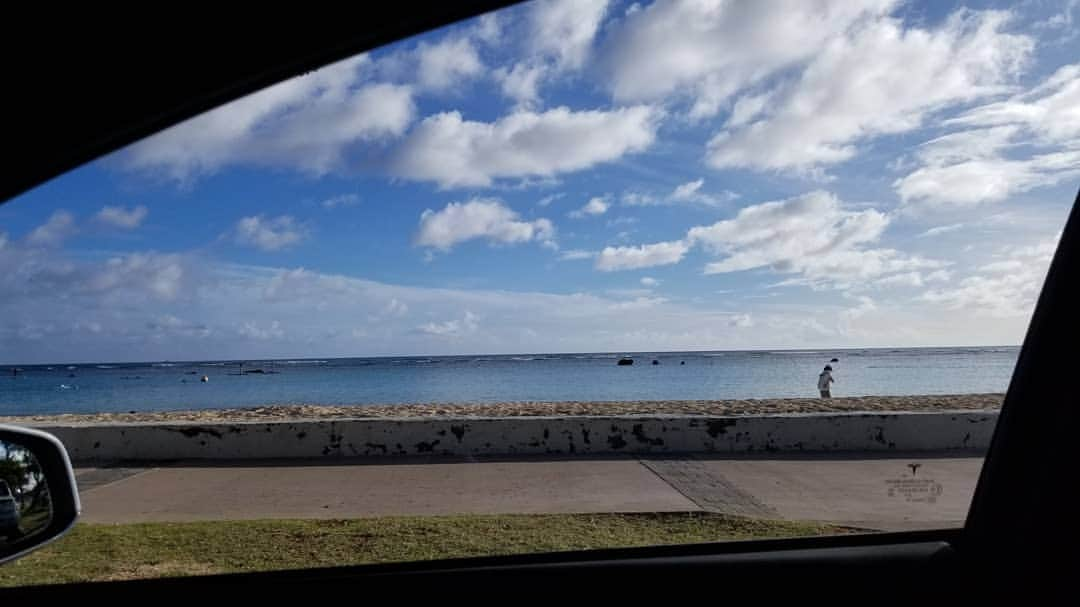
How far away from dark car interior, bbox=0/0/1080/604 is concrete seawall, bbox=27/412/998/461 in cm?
648

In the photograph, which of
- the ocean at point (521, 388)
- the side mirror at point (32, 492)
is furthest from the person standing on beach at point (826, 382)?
the side mirror at point (32, 492)

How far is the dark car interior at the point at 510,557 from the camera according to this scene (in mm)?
1435

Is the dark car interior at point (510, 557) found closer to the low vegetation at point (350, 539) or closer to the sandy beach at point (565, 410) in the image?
the low vegetation at point (350, 539)

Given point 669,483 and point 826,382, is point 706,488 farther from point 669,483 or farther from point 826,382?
point 826,382

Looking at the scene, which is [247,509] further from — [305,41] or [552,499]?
[305,41]

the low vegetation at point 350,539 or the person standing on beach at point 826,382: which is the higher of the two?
the person standing on beach at point 826,382

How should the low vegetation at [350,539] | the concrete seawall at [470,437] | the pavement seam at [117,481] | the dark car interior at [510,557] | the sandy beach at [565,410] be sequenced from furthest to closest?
the sandy beach at [565,410] → the concrete seawall at [470,437] → the pavement seam at [117,481] → the low vegetation at [350,539] → the dark car interior at [510,557]

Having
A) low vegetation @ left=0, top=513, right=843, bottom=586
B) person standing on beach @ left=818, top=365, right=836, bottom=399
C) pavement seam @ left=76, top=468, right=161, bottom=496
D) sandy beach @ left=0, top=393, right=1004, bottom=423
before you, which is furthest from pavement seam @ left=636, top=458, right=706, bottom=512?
person standing on beach @ left=818, top=365, right=836, bottom=399

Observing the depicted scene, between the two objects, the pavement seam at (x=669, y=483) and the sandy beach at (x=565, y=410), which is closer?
the pavement seam at (x=669, y=483)

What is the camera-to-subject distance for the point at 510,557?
222cm

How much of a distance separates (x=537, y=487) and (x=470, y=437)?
194 centimetres

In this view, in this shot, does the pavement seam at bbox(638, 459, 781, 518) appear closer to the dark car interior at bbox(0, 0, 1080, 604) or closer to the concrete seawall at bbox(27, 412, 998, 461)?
the concrete seawall at bbox(27, 412, 998, 461)

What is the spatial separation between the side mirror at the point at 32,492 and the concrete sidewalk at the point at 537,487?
4421mm

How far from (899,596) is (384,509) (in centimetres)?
487
